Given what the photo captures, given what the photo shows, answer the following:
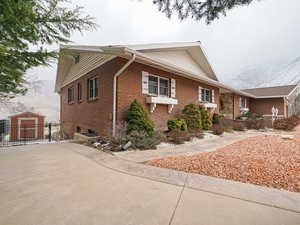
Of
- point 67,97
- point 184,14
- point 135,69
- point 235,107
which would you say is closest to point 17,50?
point 184,14

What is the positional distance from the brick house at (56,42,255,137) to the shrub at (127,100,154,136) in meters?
0.39

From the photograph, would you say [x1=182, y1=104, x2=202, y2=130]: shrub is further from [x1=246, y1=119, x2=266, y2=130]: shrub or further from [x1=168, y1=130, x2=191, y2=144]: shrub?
[x1=246, y1=119, x2=266, y2=130]: shrub

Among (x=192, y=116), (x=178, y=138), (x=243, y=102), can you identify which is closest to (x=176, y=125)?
(x=178, y=138)

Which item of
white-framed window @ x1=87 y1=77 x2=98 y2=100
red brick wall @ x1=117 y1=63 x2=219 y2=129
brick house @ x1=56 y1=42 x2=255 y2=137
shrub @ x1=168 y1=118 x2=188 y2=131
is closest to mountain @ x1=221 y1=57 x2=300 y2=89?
brick house @ x1=56 y1=42 x2=255 y2=137

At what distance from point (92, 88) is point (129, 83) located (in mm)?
2796

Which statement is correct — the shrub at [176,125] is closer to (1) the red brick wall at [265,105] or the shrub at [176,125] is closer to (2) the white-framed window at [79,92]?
(2) the white-framed window at [79,92]

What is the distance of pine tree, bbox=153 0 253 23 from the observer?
253cm

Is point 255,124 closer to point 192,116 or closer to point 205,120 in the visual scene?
point 205,120

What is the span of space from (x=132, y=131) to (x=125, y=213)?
3.75 metres

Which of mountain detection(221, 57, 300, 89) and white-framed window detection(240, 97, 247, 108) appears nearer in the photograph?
white-framed window detection(240, 97, 247, 108)

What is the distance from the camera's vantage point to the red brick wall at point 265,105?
1575 cm

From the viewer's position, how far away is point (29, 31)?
2584mm

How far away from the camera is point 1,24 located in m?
2.29

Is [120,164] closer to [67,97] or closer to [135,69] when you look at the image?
[135,69]
